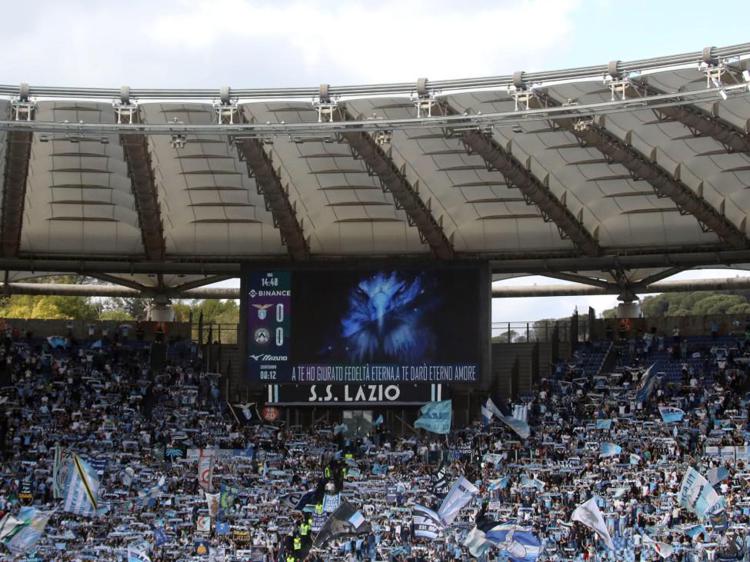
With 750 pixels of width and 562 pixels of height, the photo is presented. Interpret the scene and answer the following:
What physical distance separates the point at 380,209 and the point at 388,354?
509 cm

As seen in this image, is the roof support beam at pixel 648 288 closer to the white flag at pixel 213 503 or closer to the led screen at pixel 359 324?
the led screen at pixel 359 324

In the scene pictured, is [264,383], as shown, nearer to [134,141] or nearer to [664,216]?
[134,141]

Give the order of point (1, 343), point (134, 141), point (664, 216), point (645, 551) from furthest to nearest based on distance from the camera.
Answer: point (1, 343) < point (664, 216) < point (134, 141) < point (645, 551)

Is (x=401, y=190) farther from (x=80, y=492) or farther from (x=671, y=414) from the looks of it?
(x=80, y=492)

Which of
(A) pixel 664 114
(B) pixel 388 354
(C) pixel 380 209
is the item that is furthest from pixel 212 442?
(A) pixel 664 114

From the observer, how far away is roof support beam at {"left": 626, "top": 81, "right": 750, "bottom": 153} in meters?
32.8

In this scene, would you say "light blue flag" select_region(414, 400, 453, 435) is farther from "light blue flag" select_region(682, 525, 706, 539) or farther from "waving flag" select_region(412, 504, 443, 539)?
"light blue flag" select_region(682, 525, 706, 539)

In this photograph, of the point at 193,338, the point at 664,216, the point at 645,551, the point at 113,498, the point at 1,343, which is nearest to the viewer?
the point at 645,551

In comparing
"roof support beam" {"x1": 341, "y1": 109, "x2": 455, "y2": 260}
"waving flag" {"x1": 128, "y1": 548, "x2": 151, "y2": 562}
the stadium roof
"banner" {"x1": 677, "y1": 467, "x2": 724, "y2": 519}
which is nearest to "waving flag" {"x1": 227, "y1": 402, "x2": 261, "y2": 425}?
the stadium roof

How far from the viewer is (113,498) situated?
129ft

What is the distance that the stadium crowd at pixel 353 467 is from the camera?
117 feet

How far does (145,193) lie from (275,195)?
13.1 ft

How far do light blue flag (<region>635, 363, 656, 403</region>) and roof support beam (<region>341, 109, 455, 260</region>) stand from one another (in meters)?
7.81

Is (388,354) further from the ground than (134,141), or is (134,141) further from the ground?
(134,141)
